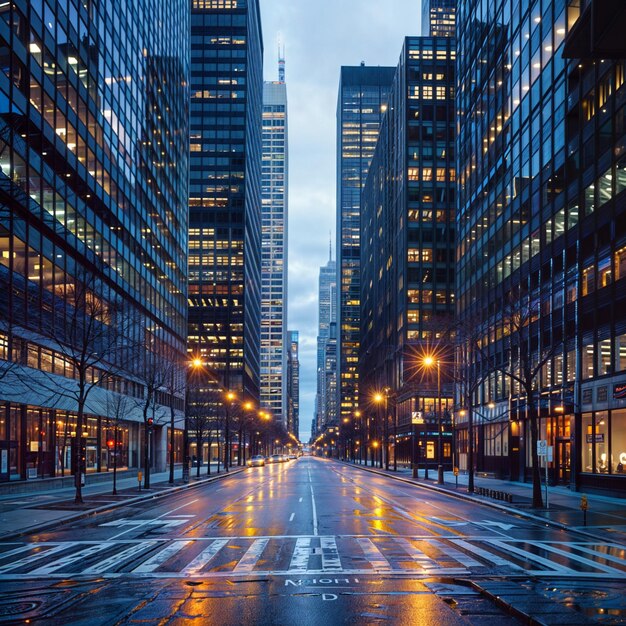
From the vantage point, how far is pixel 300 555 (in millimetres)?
17531

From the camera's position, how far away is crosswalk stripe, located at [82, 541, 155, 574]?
15695 mm

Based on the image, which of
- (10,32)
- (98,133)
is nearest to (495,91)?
(98,133)

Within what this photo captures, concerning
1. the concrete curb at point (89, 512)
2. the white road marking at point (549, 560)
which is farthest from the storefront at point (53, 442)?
the white road marking at point (549, 560)

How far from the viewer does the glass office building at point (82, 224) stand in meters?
37.3

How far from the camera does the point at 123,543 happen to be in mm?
20062

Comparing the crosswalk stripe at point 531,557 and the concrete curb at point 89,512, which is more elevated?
the crosswalk stripe at point 531,557

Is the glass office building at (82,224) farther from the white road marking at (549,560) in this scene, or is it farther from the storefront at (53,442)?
the white road marking at (549,560)

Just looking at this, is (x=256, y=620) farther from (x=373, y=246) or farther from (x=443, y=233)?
(x=373, y=246)

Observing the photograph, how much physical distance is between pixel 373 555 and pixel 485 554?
2.87 metres

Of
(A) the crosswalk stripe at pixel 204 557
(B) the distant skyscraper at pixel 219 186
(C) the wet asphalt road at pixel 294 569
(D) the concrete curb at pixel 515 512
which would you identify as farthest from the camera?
(B) the distant skyscraper at pixel 219 186

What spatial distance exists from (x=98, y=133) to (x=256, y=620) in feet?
155

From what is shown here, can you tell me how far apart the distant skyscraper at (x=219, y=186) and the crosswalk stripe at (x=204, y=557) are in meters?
140

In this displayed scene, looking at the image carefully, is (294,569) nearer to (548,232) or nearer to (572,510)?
(572,510)

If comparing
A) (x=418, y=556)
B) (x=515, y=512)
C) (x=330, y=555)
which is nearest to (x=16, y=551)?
(x=330, y=555)
